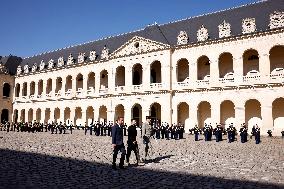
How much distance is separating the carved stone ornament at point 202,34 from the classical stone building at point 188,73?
0.34 feet

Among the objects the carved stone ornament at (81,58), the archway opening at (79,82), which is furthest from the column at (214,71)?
the archway opening at (79,82)

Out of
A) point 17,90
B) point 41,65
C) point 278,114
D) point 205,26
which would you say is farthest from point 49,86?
point 278,114

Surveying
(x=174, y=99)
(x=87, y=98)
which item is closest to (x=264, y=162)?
(x=174, y=99)

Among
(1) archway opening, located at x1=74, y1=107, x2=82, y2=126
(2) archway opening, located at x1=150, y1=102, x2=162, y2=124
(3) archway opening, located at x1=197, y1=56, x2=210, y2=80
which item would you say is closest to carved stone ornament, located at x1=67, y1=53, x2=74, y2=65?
(1) archway opening, located at x1=74, y1=107, x2=82, y2=126

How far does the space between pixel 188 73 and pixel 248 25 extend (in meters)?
8.30

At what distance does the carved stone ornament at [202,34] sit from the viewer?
107 ft

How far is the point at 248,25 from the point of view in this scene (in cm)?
2988

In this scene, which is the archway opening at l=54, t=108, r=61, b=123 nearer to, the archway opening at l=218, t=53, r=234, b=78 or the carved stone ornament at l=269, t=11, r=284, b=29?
the archway opening at l=218, t=53, r=234, b=78

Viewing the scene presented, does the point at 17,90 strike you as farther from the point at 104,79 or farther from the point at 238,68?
the point at 238,68

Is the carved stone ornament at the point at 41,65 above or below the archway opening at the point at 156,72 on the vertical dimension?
above

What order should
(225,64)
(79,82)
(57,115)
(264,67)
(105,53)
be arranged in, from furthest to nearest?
(57,115)
(79,82)
(105,53)
(225,64)
(264,67)

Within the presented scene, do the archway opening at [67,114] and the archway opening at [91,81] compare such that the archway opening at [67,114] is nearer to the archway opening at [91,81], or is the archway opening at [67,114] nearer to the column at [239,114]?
the archway opening at [91,81]

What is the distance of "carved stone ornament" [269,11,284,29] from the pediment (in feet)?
36.0

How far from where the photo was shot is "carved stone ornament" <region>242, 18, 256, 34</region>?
96.8 ft
